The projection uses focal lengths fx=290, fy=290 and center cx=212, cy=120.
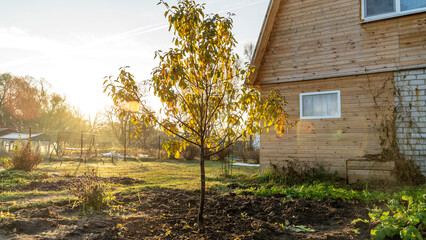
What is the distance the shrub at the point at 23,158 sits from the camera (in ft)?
33.4

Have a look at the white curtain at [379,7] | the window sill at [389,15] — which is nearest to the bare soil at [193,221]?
the window sill at [389,15]

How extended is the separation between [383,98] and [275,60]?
128 inches

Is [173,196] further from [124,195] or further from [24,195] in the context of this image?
[24,195]

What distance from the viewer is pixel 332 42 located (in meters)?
8.52

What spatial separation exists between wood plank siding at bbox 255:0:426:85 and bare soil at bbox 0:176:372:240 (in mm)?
4629

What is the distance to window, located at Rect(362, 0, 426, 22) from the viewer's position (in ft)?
25.0

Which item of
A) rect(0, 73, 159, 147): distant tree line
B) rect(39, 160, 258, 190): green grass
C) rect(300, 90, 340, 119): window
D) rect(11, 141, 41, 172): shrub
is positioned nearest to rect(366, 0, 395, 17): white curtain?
rect(300, 90, 340, 119): window

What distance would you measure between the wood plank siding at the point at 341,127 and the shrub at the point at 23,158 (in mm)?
8416

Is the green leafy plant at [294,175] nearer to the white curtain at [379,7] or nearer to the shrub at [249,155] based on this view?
the white curtain at [379,7]

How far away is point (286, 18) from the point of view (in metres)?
9.28

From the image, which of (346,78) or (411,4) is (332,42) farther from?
(411,4)

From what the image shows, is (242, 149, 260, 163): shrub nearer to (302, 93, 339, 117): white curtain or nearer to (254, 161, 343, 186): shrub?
(254, 161, 343, 186): shrub

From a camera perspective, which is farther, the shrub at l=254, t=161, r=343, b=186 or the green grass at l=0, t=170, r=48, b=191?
the shrub at l=254, t=161, r=343, b=186

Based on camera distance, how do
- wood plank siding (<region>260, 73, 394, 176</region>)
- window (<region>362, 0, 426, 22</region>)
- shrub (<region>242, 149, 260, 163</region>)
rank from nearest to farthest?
1. window (<region>362, 0, 426, 22</region>)
2. wood plank siding (<region>260, 73, 394, 176</region>)
3. shrub (<region>242, 149, 260, 163</region>)
